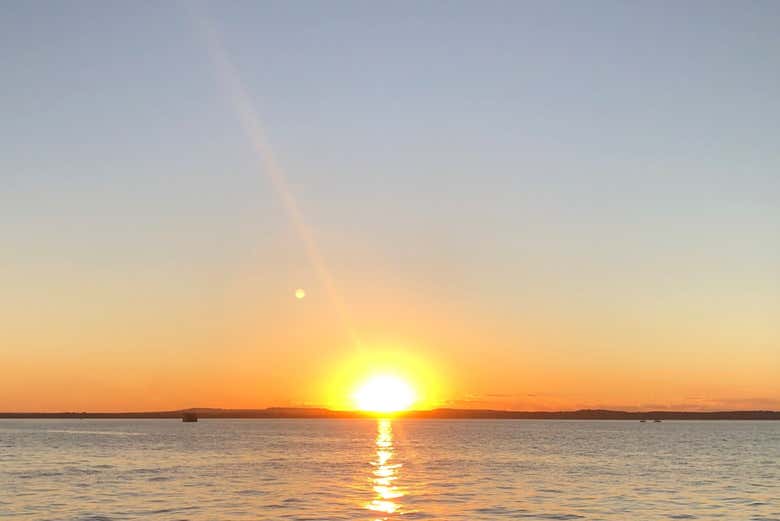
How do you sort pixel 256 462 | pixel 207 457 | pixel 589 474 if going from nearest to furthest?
pixel 589 474 < pixel 256 462 < pixel 207 457

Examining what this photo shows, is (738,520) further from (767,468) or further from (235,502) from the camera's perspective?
(767,468)

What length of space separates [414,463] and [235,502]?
43678mm

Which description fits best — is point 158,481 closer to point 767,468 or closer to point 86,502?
point 86,502

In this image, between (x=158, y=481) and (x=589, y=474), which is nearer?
(x=158, y=481)

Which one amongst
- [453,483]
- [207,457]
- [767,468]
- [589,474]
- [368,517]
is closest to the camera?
[368,517]

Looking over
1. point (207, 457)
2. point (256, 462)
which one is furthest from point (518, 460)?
point (207, 457)

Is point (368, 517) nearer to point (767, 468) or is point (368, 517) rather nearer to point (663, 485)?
point (663, 485)

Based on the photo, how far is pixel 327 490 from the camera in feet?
207

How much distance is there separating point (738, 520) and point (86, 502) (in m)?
40.8

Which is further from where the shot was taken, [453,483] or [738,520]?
[453,483]

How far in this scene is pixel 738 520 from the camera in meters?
48.1

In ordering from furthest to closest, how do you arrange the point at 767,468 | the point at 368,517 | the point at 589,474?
the point at 767,468
the point at 589,474
the point at 368,517

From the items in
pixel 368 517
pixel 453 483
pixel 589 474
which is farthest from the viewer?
pixel 589 474

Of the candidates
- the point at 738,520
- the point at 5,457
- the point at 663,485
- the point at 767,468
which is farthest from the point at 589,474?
the point at 5,457
